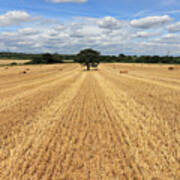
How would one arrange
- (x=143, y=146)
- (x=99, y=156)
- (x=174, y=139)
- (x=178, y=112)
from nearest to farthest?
(x=99, y=156) → (x=143, y=146) → (x=174, y=139) → (x=178, y=112)

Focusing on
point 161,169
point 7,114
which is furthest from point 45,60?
point 161,169

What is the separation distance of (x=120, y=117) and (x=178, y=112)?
379 cm

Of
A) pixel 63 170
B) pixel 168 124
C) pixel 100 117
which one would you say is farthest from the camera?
pixel 100 117

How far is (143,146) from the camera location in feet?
21.0

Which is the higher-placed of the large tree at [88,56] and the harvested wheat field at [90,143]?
the large tree at [88,56]

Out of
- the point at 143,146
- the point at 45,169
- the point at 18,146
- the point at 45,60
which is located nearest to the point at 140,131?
the point at 143,146

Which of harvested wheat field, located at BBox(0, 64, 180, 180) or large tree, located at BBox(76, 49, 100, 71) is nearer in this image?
harvested wheat field, located at BBox(0, 64, 180, 180)

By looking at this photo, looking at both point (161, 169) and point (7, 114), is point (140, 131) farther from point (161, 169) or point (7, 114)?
point (7, 114)

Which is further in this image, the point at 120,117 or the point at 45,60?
the point at 45,60

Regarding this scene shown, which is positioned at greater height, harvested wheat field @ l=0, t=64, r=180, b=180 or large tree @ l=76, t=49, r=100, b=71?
large tree @ l=76, t=49, r=100, b=71

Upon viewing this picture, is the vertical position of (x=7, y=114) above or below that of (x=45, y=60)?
below

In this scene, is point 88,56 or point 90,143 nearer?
point 90,143

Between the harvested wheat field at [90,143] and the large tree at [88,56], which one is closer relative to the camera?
the harvested wheat field at [90,143]

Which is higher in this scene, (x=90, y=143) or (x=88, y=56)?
(x=88, y=56)
